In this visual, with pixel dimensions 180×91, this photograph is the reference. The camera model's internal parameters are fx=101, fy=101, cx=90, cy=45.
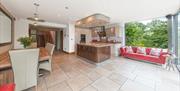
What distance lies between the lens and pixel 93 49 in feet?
15.2

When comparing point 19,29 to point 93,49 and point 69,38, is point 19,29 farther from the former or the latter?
point 93,49

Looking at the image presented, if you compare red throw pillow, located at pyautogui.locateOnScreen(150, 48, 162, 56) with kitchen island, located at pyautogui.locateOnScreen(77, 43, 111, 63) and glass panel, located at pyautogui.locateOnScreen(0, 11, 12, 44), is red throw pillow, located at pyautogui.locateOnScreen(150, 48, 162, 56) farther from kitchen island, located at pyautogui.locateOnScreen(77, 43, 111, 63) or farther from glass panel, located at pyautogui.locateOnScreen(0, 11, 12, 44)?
glass panel, located at pyautogui.locateOnScreen(0, 11, 12, 44)

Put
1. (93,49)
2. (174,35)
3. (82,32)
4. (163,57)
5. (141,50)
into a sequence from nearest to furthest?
(163,57) < (174,35) < (93,49) < (141,50) < (82,32)

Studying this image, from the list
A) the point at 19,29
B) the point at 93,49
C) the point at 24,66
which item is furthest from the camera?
the point at 19,29

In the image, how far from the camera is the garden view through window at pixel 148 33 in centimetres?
675

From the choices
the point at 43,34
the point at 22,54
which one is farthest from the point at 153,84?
the point at 43,34

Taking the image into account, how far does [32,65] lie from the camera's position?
1.99 metres

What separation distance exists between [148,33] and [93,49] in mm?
4925

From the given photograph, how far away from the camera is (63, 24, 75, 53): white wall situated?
7.50m

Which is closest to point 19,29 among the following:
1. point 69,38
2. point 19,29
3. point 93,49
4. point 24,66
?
point 19,29

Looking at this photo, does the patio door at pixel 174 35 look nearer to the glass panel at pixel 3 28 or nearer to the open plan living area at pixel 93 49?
the open plan living area at pixel 93 49

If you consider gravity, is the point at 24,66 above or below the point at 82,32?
below

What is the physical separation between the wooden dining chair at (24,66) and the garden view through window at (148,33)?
258 inches

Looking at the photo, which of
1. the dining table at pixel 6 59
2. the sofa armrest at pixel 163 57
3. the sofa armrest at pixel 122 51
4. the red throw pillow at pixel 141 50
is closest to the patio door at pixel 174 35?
the sofa armrest at pixel 163 57
